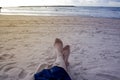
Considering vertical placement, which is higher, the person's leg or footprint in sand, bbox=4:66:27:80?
the person's leg

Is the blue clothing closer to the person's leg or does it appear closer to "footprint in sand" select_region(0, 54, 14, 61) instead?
the person's leg

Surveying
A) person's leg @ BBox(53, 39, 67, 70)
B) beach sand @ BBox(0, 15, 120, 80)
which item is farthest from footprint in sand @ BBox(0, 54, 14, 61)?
person's leg @ BBox(53, 39, 67, 70)

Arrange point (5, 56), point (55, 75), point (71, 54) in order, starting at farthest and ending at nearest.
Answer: point (71, 54) → point (5, 56) → point (55, 75)

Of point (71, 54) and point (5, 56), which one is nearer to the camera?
point (5, 56)

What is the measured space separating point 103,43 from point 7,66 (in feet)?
6.40

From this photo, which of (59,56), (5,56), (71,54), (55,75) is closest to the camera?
(55,75)

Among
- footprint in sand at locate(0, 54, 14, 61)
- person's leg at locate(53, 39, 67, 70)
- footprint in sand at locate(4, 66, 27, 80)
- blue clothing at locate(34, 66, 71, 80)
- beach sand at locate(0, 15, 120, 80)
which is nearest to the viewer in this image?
blue clothing at locate(34, 66, 71, 80)

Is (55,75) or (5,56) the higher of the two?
(5,56)

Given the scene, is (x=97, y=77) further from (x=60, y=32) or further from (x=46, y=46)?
(x=60, y=32)

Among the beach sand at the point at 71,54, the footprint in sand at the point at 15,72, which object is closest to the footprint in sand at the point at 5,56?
the beach sand at the point at 71,54

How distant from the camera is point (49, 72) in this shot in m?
1.93

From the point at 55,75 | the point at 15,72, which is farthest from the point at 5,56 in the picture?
the point at 55,75

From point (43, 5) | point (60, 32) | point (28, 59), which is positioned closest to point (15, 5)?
point (43, 5)

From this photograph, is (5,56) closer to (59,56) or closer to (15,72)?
(15,72)
